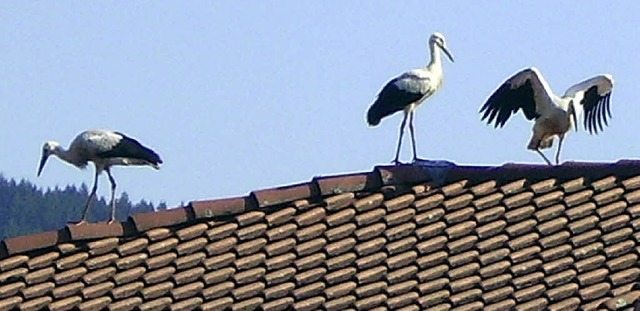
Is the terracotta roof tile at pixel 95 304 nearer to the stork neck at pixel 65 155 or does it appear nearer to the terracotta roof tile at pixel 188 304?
the terracotta roof tile at pixel 188 304

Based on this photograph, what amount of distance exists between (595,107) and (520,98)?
2.71ft

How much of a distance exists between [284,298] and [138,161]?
11.6ft

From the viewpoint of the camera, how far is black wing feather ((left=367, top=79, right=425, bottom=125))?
1866 centimetres

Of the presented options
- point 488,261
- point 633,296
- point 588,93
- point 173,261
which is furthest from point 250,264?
point 588,93

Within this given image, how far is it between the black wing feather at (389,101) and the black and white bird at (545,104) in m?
0.60

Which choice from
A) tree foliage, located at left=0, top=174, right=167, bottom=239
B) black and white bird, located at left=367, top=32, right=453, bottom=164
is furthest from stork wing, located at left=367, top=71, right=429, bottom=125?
tree foliage, located at left=0, top=174, right=167, bottom=239

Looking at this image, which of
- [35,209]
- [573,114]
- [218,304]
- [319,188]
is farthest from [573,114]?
[35,209]

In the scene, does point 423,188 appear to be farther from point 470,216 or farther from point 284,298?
point 284,298

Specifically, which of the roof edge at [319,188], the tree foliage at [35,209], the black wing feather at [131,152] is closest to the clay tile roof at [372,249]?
the roof edge at [319,188]

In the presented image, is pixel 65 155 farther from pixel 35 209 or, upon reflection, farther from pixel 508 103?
pixel 35 209

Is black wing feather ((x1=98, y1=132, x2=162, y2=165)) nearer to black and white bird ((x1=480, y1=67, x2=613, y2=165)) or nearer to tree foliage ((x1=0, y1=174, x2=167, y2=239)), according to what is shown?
black and white bird ((x1=480, y1=67, x2=613, y2=165))

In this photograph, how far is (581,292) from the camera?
1434cm

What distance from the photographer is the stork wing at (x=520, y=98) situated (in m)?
18.2

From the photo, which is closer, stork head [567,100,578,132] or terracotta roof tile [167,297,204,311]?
Answer: terracotta roof tile [167,297,204,311]
